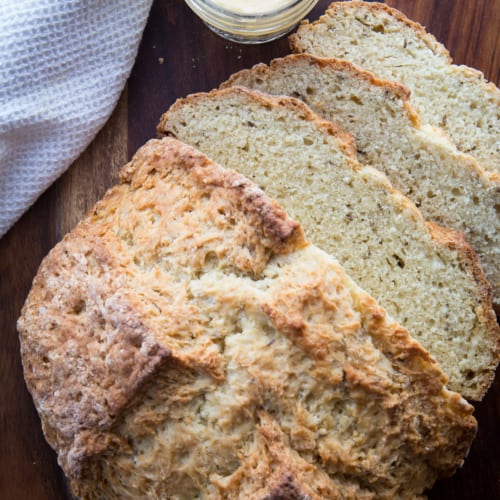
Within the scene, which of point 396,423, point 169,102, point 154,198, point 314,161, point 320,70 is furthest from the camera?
point 169,102

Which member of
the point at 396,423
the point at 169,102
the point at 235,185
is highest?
the point at 235,185

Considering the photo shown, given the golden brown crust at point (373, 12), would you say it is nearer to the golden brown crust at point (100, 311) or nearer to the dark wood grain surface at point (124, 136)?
the dark wood grain surface at point (124, 136)

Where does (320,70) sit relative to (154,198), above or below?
above

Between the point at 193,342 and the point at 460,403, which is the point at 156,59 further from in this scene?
the point at 460,403

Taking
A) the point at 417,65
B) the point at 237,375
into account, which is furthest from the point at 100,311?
the point at 417,65

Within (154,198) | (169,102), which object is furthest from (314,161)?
(169,102)

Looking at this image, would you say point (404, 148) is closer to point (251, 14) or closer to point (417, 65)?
point (417, 65)

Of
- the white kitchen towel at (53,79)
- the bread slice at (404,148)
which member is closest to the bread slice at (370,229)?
the bread slice at (404,148)
